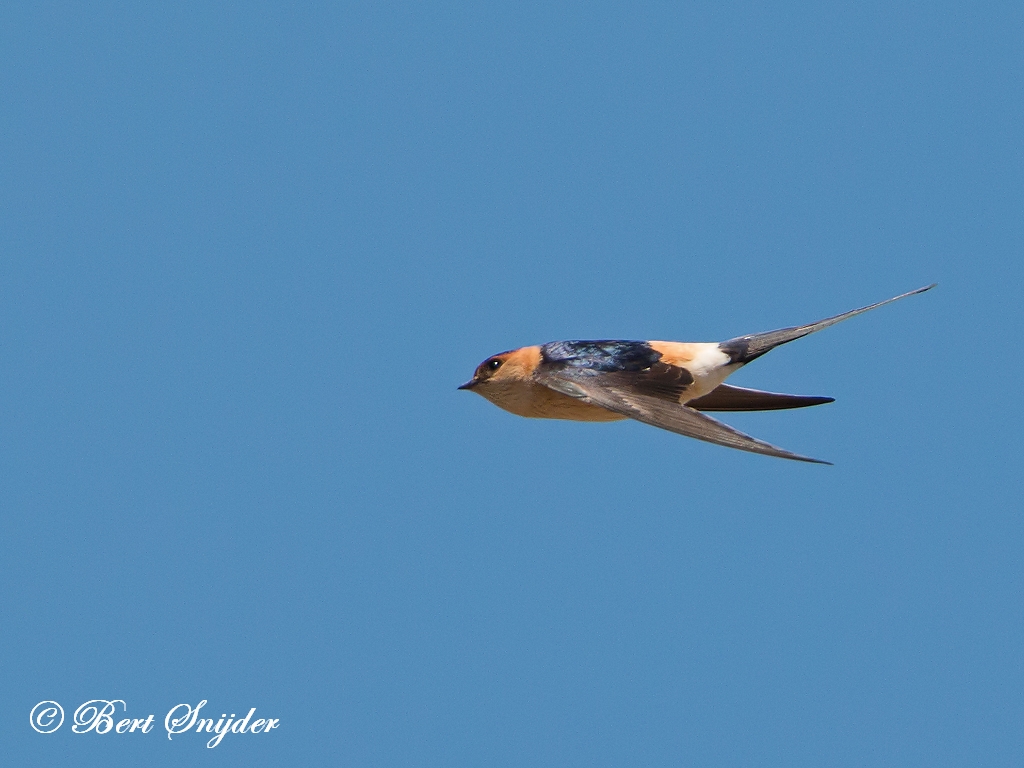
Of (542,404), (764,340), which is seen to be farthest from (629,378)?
(764,340)

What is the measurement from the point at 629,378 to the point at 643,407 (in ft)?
1.06

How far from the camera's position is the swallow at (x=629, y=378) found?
20.4 feet

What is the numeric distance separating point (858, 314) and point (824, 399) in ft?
1.59

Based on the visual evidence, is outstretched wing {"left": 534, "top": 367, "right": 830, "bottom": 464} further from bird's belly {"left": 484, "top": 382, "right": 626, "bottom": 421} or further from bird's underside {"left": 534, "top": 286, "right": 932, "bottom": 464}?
bird's belly {"left": 484, "top": 382, "right": 626, "bottom": 421}

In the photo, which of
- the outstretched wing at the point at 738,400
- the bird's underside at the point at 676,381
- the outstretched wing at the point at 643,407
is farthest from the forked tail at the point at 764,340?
the outstretched wing at the point at 643,407

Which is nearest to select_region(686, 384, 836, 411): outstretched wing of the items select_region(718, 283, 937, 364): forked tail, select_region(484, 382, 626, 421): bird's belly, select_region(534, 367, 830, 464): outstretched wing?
select_region(718, 283, 937, 364): forked tail

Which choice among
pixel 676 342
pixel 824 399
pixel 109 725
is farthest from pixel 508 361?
pixel 109 725

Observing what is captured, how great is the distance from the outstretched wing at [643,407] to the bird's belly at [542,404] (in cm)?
14

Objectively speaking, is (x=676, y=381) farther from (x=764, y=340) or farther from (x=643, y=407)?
(x=764, y=340)

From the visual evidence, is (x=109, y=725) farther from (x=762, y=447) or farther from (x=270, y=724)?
(x=762, y=447)

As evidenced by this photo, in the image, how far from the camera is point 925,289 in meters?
6.38

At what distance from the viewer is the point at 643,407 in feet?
19.8

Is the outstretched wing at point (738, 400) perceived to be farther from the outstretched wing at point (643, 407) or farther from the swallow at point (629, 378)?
the outstretched wing at point (643, 407)

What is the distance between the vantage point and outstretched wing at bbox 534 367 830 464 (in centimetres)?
549
